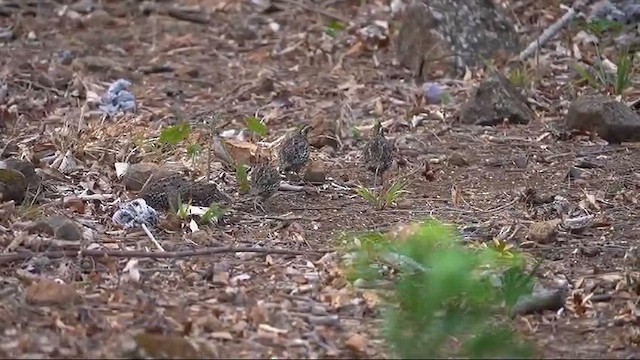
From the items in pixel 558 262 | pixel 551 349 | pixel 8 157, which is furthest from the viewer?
pixel 8 157

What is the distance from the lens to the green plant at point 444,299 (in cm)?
325

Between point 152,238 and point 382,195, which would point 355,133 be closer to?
point 382,195

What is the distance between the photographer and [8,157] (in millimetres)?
5641

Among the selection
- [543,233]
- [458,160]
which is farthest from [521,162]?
[543,233]

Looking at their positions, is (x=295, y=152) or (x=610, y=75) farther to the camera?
(x=610, y=75)

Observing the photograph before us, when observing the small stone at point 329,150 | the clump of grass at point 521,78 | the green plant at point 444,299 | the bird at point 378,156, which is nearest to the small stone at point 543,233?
the green plant at point 444,299

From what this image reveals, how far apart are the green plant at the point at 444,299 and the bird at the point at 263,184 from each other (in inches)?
35.6

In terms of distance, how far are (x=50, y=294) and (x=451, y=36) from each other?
4.39 m

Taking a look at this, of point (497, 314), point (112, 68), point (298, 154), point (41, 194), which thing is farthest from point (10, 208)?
point (112, 68)

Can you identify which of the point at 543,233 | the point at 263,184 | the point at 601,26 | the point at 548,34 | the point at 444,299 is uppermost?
the point at 444,299

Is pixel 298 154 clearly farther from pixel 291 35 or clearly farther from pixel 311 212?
pixel 291 35

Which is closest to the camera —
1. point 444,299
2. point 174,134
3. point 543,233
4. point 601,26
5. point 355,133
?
point 444,299

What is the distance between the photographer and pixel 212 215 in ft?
15.5

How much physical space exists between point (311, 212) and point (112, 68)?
2918 mm
